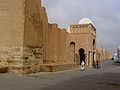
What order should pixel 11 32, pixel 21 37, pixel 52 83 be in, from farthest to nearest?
pixel 11 32, pixel 21 37, pixel 52 83

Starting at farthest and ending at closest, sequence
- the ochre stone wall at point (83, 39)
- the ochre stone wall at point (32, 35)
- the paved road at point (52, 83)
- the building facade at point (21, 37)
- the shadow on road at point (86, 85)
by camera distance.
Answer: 1. the ochre stone wall at point (83, 39)
2. the ochre stone wall at point (32, 35)
3. the building facade at point (21, 37)
4. the shadow on road at point (86, 85)
5. the paved road at point (52, 83)

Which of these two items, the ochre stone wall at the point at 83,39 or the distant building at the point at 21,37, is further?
the ochre stone wall at the point at 83,39

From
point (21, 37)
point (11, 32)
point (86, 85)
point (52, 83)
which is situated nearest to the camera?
point (86, 85)

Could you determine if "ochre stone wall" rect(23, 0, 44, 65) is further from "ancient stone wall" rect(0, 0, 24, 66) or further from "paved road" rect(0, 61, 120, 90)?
"paved road" rect(0, 61, 120, 90)

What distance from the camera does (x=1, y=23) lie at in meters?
21.6

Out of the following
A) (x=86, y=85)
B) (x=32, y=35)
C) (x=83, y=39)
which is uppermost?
(x=83, y=39)

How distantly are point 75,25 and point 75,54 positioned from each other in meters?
4.54

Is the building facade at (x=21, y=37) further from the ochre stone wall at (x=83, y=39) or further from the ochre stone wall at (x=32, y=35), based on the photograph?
the ochre stone wall at (x=83, y=39)

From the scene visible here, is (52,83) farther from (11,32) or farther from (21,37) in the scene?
(11,32)

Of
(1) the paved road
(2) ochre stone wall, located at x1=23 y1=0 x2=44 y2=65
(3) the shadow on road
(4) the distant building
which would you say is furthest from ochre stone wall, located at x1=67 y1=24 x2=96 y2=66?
(3) the shadow on road

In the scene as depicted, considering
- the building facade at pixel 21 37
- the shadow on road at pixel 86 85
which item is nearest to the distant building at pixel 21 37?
the building facade at pixel 21 37

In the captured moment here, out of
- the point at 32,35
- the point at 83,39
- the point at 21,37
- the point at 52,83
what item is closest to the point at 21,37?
the point at 21,37

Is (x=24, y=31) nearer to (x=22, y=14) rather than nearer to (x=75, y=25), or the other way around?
(x=22, y=14)

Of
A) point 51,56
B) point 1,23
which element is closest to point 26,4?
point 1,23
